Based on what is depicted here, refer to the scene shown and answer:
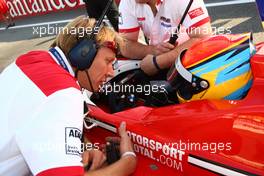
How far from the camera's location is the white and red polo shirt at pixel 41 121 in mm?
1373

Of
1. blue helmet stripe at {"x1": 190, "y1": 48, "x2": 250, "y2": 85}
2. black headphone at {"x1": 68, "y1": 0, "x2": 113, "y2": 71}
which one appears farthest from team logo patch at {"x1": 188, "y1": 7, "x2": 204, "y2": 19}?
black headphone at {"x1": 68, "y1": 0, "x2": 113, "y2": 71}

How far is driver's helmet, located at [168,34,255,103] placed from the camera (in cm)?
178

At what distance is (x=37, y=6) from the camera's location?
8211mm

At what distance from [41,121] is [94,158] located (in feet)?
1.83

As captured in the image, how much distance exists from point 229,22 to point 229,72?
3.44 metres

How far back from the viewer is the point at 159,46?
2.51 metres

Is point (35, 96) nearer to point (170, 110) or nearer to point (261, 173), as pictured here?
point (170, 110)

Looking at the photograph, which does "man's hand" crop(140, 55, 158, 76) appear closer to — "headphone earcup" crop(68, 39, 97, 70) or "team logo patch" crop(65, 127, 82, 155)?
"headphone earcup" crop(68, 39, 97, 70)

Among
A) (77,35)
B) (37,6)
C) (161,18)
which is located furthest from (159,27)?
(37,6)

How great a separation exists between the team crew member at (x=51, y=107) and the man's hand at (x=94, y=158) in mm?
49

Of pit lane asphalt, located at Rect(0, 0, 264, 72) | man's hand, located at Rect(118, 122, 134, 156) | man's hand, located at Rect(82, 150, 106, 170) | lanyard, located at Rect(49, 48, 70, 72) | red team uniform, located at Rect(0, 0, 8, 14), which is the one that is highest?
lanyard, located at Rect(49, 48, 70, 72)

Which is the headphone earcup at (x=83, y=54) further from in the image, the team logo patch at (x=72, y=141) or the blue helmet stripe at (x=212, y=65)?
the blue helmet stripe at (x=212, y=65)

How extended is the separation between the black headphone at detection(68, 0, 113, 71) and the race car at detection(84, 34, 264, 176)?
0.41m

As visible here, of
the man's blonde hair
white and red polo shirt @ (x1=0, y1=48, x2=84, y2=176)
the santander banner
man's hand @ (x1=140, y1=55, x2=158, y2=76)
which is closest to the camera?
white and red polo shirt @ (x1=0, y1=48, x2=84, y2=176)
